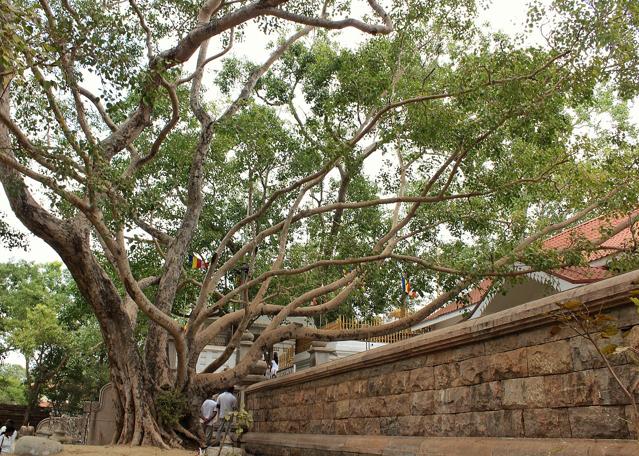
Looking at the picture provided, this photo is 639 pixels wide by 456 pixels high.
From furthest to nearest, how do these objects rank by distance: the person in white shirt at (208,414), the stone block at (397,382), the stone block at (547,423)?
1. the person in white shirt at (208,414)
2. the stone block at (397,382)
3. the stone block at (547,423)

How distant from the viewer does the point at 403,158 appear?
13.1 meters

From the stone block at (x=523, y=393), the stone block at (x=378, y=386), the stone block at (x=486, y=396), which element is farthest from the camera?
the stone block at (x=378, y=386)

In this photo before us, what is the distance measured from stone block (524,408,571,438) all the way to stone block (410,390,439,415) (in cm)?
118

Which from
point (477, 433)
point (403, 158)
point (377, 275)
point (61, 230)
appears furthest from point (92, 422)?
point (477, 433)

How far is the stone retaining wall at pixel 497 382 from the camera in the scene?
12.0 ft

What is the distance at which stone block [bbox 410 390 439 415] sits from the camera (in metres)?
5.32

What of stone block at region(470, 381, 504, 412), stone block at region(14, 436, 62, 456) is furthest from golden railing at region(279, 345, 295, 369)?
stone block at region(470, 381, 504, 412)

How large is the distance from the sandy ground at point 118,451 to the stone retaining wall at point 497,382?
10.7 feet

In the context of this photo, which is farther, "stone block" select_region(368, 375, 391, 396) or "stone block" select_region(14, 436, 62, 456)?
"stone block" select_region(14, 436, 62, 456)

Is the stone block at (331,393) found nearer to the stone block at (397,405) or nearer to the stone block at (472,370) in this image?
the stone block at (397,405)

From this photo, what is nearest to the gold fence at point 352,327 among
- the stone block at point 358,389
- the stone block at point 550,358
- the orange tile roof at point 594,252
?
the orange tile roof at point 594,252

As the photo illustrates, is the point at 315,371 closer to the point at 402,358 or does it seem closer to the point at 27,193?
the point at 402,358

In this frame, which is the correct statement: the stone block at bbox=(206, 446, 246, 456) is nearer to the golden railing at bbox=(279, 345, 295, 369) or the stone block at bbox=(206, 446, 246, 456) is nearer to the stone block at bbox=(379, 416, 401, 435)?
the stone block at bbox=(379, 416, 401, 435)

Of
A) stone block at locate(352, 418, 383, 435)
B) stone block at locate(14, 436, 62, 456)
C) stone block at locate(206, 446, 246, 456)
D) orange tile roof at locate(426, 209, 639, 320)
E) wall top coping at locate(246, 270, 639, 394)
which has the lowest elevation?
stone block at locate(206, 446, 246, 456)
